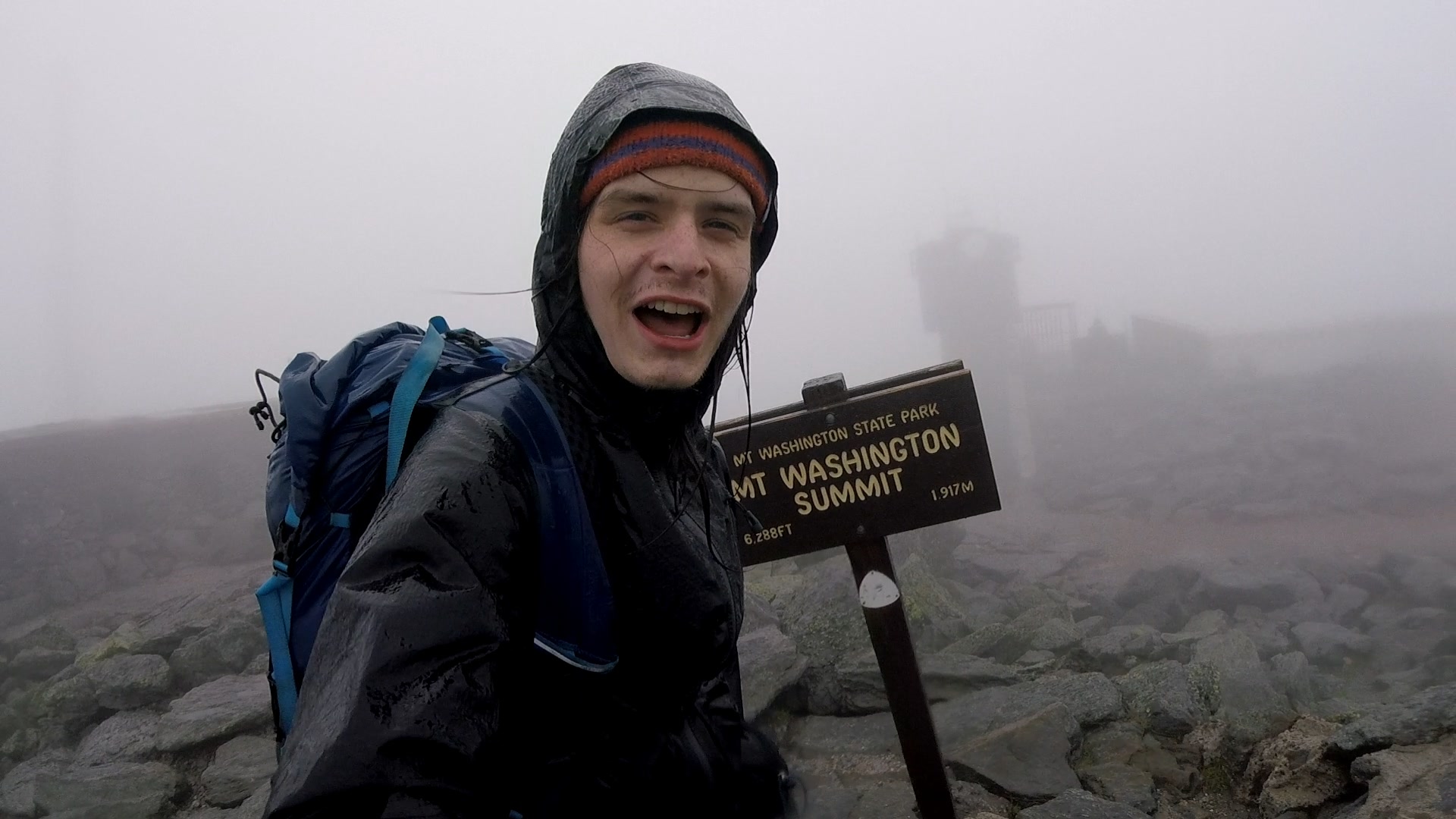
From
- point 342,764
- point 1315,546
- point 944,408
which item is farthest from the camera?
point 1315,546

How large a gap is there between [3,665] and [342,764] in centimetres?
1002

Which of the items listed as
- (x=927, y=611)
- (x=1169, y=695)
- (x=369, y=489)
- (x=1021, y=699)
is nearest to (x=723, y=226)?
(x=369, y=489)

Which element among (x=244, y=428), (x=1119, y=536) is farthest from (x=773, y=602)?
(x=244, y=428)

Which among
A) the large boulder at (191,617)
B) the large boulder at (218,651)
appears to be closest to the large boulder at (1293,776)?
the large boulder at (218,651)

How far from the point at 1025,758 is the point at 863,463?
1.75m

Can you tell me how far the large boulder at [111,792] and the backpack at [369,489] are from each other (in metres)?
4.43

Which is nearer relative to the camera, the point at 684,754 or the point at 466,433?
the point at 466,433

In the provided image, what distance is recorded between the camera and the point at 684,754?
1.29 metres

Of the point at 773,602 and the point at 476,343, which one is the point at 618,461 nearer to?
the point at 476,343

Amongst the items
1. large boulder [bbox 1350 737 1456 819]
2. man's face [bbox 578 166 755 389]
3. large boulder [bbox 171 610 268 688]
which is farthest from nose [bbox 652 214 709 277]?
large boulder [bbox 171 610 268 688]

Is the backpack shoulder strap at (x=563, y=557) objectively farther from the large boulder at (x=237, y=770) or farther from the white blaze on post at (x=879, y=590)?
the large boulder at (x=237, y=770)

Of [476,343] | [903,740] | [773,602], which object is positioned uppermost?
[476,343]

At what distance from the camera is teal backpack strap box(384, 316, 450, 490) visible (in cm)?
115

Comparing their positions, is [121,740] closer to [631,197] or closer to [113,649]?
[113,649]
